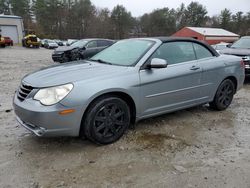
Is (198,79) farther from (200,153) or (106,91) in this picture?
(106,91)

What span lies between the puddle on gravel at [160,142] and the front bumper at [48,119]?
1.02m

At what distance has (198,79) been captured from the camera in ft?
14.2

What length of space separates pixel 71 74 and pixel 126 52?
118 cm

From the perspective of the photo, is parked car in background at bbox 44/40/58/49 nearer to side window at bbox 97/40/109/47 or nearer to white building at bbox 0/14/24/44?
white building at bbox 0/14/24/44

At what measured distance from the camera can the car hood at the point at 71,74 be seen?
124 inches

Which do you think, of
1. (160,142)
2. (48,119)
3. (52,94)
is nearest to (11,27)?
(52,94)

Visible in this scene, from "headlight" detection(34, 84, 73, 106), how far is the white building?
136 feet

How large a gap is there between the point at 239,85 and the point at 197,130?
1.90 m

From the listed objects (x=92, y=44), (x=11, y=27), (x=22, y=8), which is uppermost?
(x=22, y=8)

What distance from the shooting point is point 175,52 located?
418cm

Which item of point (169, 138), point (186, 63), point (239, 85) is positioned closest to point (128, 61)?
point (186, 63)

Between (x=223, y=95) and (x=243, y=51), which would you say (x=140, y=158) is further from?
(x=243, y=51)

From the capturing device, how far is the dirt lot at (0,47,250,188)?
2691 mm

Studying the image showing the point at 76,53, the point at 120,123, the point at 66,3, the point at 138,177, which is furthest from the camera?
the point at 66,3
